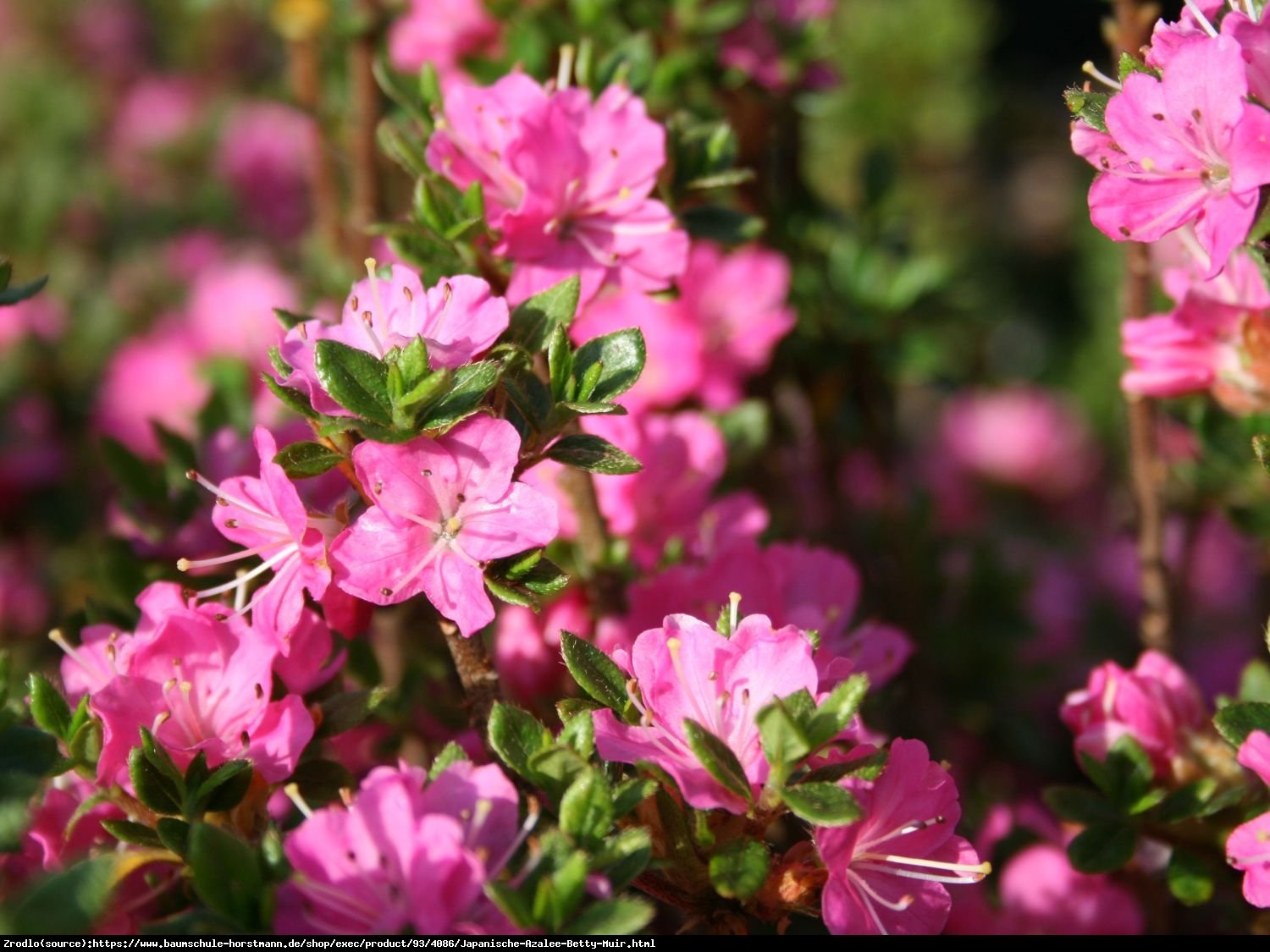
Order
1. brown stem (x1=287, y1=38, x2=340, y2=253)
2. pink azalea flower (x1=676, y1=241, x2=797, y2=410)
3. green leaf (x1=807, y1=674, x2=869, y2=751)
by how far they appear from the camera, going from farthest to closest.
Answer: brown stem (x1=287, y1=38, x2=340, y2=253)
pink azalea flower (x1=676, y1=241, x2=797, y2=410)
green leaf (x1=807, y1=674, x2=869, y2=751)

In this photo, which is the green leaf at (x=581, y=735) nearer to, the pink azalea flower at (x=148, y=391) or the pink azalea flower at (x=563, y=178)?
the pink azalea flower at (x=563, y=178)

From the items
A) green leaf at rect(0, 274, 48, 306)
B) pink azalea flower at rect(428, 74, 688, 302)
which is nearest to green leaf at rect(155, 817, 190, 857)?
green leaf at rect(0, 274, 48, 306)

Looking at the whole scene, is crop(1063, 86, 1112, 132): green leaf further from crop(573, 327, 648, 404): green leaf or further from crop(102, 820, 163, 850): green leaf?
crop(102, 820, 163, 850): green leaf

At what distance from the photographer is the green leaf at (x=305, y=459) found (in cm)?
103

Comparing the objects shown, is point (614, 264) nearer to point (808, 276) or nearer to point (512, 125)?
point (512, 125)

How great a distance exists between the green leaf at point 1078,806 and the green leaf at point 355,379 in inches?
28.5

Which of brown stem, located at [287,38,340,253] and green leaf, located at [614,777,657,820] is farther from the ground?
brown stem, located at [287,38,340,253]

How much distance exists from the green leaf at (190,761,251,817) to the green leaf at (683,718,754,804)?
14.3 inches

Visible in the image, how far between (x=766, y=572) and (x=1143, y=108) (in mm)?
542

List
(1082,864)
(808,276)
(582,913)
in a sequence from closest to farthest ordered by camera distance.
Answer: (582,913) < (1082,864) < (808,276)

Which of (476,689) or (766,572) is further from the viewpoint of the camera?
(766,572)

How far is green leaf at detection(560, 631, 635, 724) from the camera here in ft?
3.45

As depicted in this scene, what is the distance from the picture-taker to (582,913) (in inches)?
35.5

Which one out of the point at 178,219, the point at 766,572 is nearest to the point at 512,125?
the point at 766,572
